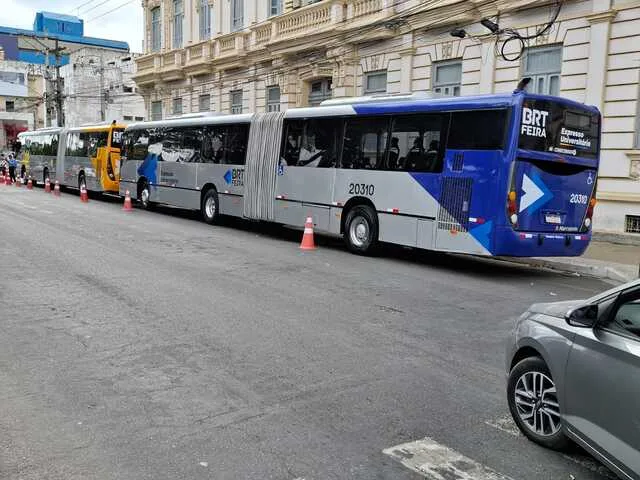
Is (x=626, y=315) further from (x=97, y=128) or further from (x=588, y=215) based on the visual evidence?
(x=97, y=128)

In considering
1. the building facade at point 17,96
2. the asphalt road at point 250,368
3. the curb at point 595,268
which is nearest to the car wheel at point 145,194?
the asphalt road at point 250,368

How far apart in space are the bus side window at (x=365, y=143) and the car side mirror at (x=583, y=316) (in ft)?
32.0

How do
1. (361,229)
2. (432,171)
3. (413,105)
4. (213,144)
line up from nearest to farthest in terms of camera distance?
(432,171) < (413,105) < (361,229) < (213,144)

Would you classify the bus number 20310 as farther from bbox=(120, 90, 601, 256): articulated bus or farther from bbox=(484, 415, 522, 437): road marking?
bbox=(484, 415, 522, 437): road marking

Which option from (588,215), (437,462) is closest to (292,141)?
(588,215)

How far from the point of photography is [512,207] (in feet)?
36.2

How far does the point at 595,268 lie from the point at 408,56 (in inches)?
479

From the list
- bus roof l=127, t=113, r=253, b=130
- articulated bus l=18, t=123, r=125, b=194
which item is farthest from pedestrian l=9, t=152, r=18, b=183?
bus roof l=127, t=113, r=253, b=130

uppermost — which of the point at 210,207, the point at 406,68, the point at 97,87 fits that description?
the point at 97,87

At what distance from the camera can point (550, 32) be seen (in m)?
17.9

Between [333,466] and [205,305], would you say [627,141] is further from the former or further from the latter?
[333,466]

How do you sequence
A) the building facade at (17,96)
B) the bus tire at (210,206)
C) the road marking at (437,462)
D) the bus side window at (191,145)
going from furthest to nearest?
1. the building facade at (17,96)
2. the bus side window at (191,145)
3. the bus tire at (210,206)
4. the road marking at (437,462)

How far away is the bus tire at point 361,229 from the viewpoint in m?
13.5

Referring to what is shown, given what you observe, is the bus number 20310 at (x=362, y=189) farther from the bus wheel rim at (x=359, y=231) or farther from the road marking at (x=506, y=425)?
the road marking at (x=506, y=425)
